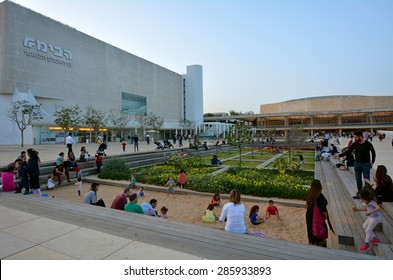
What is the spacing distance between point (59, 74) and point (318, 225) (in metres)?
45.1

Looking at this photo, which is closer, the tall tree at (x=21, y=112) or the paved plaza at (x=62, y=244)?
the paved plaza at (x=62, y=244)

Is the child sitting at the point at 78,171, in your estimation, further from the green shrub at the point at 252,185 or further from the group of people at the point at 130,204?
the group of people at the point at 130,204

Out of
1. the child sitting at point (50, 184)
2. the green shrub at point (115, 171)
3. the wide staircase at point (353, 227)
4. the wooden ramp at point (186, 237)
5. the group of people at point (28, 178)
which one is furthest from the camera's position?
the green shrub at point (115, 171)

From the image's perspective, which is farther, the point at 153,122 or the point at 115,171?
the point at 153,122

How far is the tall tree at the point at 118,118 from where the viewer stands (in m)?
48.2

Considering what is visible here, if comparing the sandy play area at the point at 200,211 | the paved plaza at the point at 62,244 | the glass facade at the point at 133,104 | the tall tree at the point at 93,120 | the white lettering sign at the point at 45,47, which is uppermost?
the white lettering sign at the point at 45,47

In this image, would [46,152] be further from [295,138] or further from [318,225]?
[295,138]

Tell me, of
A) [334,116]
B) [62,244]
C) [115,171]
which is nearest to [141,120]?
[115,171]

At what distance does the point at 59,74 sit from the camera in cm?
3900

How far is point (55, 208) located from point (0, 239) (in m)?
1.76

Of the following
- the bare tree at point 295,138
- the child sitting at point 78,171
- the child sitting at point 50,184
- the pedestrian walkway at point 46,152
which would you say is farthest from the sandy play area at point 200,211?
the bare tree at point 295,138

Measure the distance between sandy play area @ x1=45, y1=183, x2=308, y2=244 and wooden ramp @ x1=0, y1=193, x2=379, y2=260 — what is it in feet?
9.27

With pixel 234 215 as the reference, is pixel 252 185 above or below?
below

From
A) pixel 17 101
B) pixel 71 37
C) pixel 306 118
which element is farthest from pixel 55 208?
pixel 306 118
